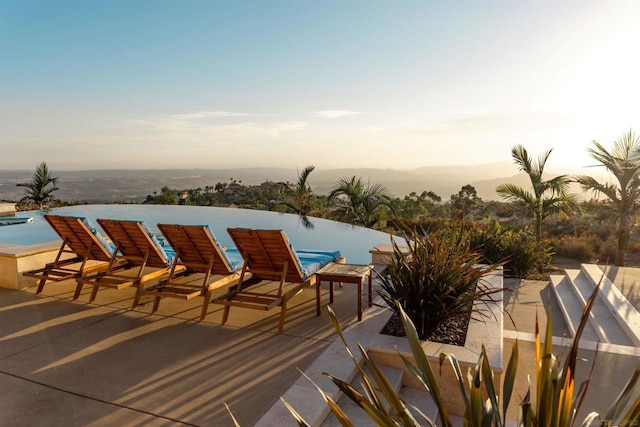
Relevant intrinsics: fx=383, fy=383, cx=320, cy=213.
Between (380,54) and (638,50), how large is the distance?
5.16 m

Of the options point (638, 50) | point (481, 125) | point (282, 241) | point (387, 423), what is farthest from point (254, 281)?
point (481, 125)

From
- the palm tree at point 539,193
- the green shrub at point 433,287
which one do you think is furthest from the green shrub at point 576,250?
the green shrub at point 433,287

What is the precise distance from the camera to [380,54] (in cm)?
967

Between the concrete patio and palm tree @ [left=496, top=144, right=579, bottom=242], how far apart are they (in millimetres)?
4218

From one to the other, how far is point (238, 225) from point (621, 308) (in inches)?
283

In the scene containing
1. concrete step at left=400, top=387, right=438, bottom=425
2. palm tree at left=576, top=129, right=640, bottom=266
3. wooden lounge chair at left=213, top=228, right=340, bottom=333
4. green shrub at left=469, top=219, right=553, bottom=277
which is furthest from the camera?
palm tree at left=576, top=129, right=640, bottom=266

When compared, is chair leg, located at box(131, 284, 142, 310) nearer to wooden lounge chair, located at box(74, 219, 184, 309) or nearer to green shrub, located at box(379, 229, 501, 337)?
wooden lounge chair, located at box(74, 219, 184, 309)

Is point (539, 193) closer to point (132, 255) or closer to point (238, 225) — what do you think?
point (238, 225)

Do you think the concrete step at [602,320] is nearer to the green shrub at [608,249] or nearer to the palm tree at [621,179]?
the palm tree at [621,179]

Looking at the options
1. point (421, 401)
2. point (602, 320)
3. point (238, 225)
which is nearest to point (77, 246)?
point (421, 401)

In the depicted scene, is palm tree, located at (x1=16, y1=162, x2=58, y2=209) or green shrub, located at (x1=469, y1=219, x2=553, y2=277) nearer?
green shrub, located at (x1=469, y1=219, x2=553, y2=277)

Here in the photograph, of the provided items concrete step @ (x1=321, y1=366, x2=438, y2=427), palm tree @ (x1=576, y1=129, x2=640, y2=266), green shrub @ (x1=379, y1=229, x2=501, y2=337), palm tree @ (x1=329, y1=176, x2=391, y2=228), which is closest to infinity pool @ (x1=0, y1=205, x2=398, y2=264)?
palm tree @ (x1=329, y1=176, x2=391, y2=228)

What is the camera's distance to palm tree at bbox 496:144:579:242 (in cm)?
793

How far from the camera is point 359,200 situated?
9.52 m
